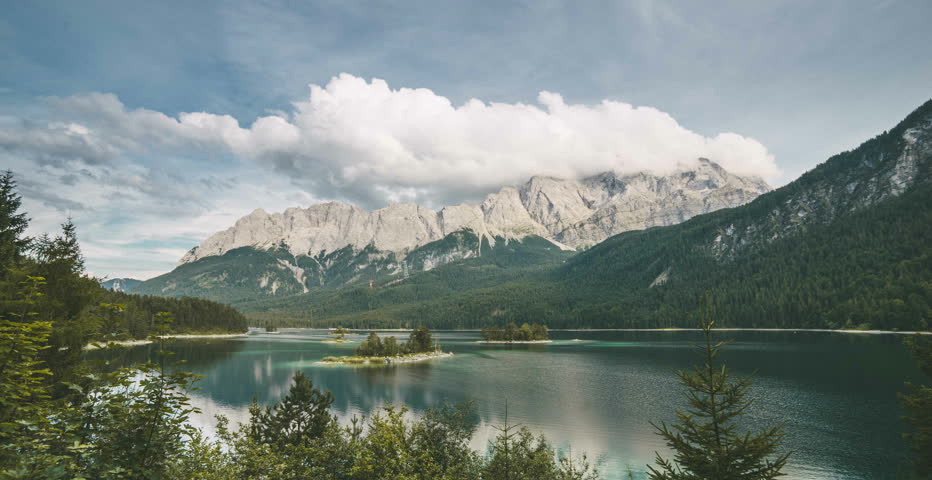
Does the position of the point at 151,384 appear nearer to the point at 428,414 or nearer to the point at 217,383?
the point at 428,414

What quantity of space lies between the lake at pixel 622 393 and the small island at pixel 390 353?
7.31 metres

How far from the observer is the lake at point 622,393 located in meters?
40.7

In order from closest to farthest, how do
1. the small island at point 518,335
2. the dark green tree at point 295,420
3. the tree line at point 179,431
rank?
the tree line at point 179,431
the dark green tree at point 295,420
the small island at point 518,335

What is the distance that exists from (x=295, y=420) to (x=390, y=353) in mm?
89076

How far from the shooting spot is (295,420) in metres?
32.1

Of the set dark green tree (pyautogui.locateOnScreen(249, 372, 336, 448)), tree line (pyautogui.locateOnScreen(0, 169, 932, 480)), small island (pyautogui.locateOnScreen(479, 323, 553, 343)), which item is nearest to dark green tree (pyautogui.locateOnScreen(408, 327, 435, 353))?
small island (pyautogui.locateOnScreen(479, 323, 553, 343))

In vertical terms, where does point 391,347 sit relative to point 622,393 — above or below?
above

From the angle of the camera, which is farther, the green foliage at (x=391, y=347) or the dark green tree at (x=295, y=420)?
the green foliage at (x=391, y=347)

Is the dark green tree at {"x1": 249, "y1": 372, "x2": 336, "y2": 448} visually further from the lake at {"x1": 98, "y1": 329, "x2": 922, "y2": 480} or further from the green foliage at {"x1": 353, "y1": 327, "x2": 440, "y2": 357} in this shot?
the green foliage at {"x1": 353, "y1": 327, "x2": 440, "y2": 357}

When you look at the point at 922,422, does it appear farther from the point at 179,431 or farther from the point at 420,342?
the point at 420,342

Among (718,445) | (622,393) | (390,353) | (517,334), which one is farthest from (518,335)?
(718,445)

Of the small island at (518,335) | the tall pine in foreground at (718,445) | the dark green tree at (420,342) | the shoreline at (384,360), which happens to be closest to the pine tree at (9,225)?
the tall pine in foreground at (718,445)

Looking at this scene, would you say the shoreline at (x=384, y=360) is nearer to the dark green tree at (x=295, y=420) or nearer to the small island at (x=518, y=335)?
the small island at (x=518, y=335)

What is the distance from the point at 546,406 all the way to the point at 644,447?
19.1 meters
